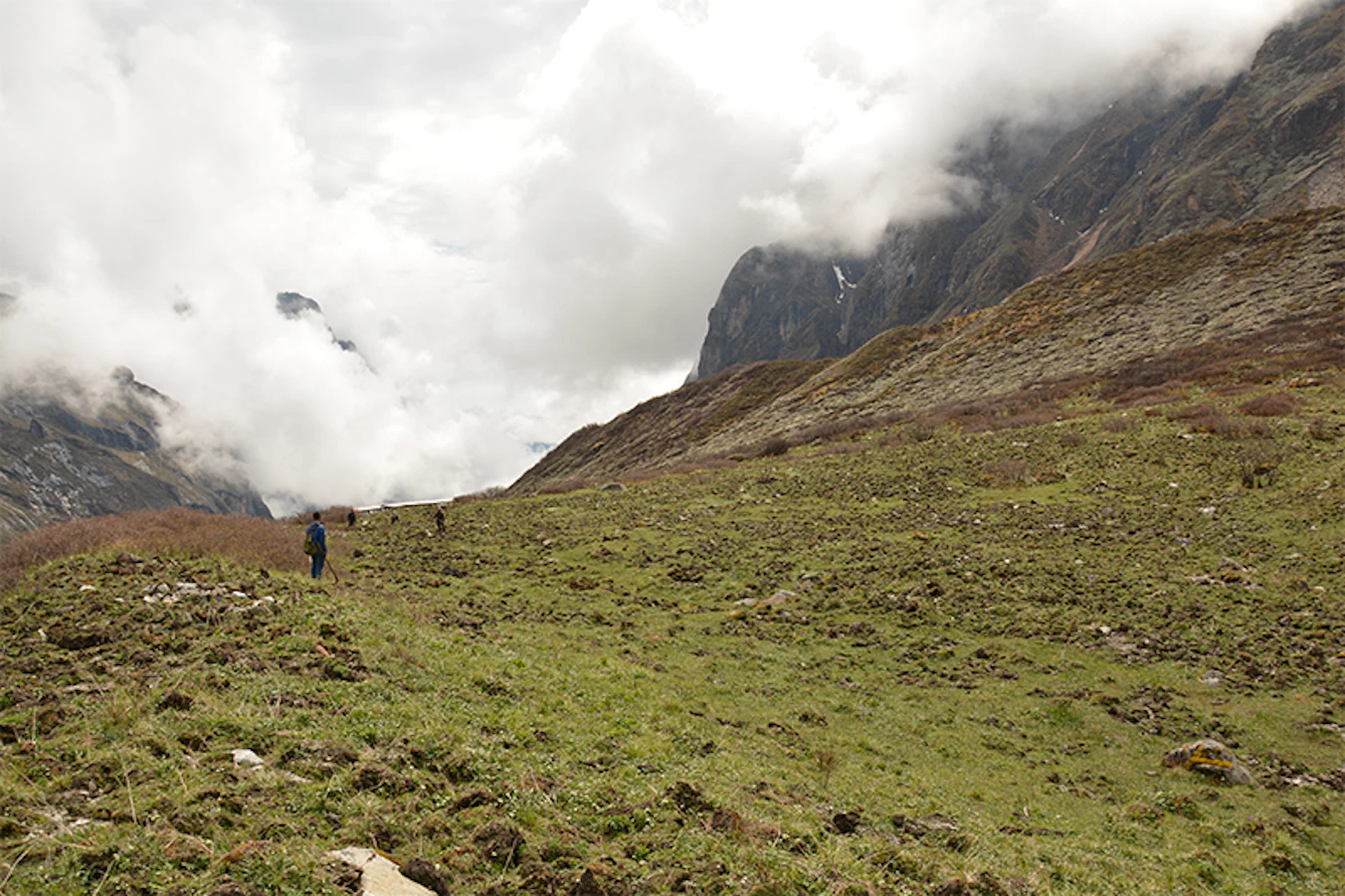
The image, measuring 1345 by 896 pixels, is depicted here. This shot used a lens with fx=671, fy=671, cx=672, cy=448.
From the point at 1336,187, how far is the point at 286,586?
707 ft

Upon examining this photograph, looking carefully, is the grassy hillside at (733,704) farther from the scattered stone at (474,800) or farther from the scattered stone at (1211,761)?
the scattered stone at (1211,761)

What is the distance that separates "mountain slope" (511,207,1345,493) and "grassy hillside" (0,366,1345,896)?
26.9 meters

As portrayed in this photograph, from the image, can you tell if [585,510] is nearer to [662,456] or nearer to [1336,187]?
[662,456]

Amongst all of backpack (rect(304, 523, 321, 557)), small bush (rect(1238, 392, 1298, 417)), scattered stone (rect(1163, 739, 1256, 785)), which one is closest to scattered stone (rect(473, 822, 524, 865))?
scattered stone (rect(1163, 739, 1256, 785))

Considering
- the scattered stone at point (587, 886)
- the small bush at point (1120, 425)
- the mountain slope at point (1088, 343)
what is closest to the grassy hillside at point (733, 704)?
the scattered stone at point (587, 886)

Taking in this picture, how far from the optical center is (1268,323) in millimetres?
58312

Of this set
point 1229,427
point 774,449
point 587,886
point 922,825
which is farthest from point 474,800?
point 774,449

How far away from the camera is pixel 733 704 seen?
54.2 ft

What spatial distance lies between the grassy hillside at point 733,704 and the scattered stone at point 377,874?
9.8 inches

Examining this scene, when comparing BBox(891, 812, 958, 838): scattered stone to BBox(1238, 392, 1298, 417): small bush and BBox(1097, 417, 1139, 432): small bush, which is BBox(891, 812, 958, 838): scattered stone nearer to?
BBox(1097, 417, 1139, 432): small bush

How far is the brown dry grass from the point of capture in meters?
18.7

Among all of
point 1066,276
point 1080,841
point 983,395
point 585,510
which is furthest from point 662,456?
point 1080,841

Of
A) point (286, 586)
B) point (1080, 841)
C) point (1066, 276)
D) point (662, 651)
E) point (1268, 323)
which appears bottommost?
point (1080, 841)

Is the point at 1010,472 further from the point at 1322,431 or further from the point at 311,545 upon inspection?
the point at 311,545
